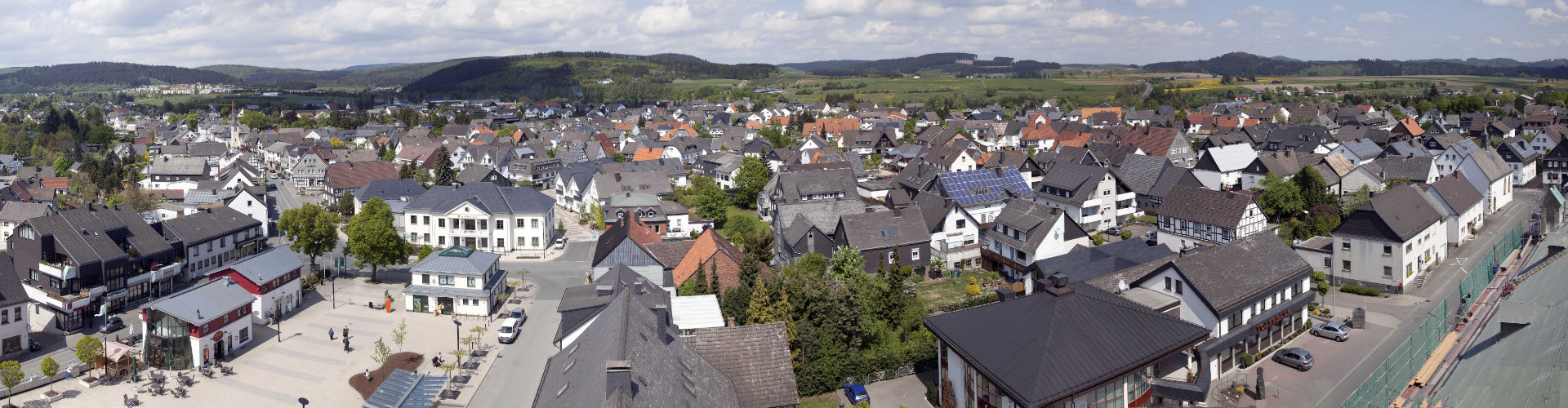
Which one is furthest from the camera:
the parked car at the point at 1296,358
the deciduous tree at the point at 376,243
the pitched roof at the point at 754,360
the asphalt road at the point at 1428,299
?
the deciduous tree at the point at 376,243

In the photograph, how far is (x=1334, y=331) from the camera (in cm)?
2431

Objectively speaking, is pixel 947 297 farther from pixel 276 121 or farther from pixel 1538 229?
pixel 276 121

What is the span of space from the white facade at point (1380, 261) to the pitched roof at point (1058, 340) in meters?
16.0

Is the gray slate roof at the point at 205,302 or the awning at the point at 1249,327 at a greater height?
the gray slate roof at the point at 205,302

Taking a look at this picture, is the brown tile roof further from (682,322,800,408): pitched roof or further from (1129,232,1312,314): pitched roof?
(1129,232,1312,314): pitched roof

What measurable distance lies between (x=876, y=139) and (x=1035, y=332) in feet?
207

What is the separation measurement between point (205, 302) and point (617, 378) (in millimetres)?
19075

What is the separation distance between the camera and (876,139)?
79250 mm

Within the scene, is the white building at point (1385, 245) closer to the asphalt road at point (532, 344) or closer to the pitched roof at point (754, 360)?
the pitched roof at point (754, 360)

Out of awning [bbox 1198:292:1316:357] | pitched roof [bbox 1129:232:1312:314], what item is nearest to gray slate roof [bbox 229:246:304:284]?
pitched roof [bbox 1129:232:1312:314]

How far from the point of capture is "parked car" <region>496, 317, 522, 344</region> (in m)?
26.9

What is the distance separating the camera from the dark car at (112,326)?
28.9 metres

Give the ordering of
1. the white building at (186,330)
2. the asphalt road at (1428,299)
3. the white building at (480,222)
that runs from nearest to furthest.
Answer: the asphalt road at (1428,299) < the white building at (186,330) < the white building at (480,222)

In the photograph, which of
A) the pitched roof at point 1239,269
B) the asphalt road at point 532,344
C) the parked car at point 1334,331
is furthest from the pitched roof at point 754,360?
the parked car at point 1334,331
